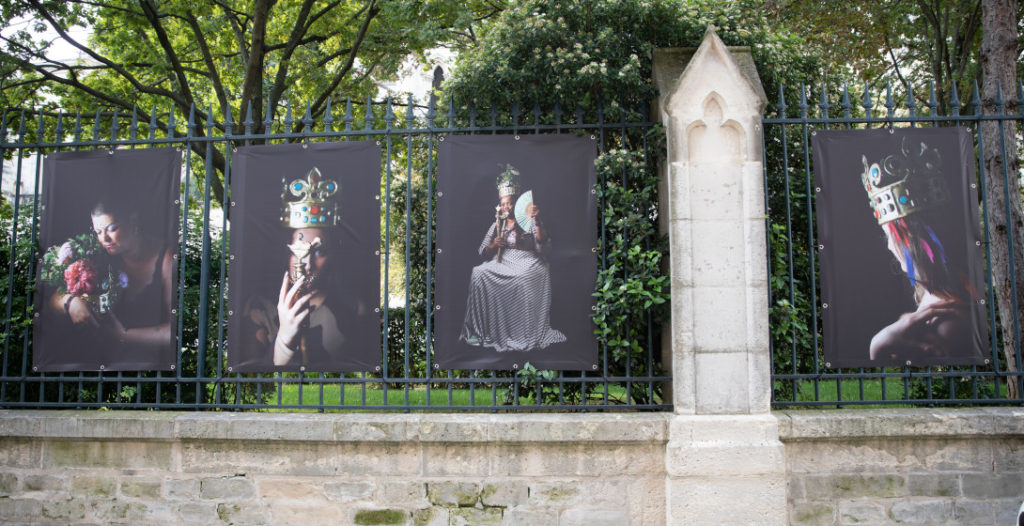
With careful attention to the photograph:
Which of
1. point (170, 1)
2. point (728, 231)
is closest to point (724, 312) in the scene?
point (728, 231)

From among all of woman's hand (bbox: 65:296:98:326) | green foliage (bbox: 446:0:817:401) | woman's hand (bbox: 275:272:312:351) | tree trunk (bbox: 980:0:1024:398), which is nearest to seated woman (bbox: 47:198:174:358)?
woman's hand (bbox: 65:296:98:326)

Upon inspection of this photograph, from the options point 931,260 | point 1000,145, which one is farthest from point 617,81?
point 1000,145

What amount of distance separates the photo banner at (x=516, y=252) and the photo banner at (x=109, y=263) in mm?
1980

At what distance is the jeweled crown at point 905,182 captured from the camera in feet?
16.0

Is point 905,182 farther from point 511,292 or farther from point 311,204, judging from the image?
point 311,204

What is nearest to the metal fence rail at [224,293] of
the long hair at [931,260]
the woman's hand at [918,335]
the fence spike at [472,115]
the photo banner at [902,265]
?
the fence spike at [472,115]

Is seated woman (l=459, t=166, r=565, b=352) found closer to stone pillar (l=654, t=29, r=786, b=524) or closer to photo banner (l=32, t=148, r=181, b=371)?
stone pillar (l=654, t=29, r=786, b=524)

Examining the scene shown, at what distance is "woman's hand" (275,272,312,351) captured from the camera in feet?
16.4

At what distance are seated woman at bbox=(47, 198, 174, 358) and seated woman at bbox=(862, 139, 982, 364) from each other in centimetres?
483

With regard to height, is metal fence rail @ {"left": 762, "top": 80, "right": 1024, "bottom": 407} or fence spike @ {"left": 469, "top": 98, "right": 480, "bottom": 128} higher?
fence spike @ {"left": 469, "top": 98, "right": 480, "bottom": 128}

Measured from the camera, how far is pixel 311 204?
5.07 meters

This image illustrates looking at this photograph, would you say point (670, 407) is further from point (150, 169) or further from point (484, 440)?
point (150, 169)

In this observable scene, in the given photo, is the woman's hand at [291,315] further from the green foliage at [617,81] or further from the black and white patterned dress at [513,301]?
the green foliage at [617,81]

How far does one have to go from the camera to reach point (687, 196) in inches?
177
